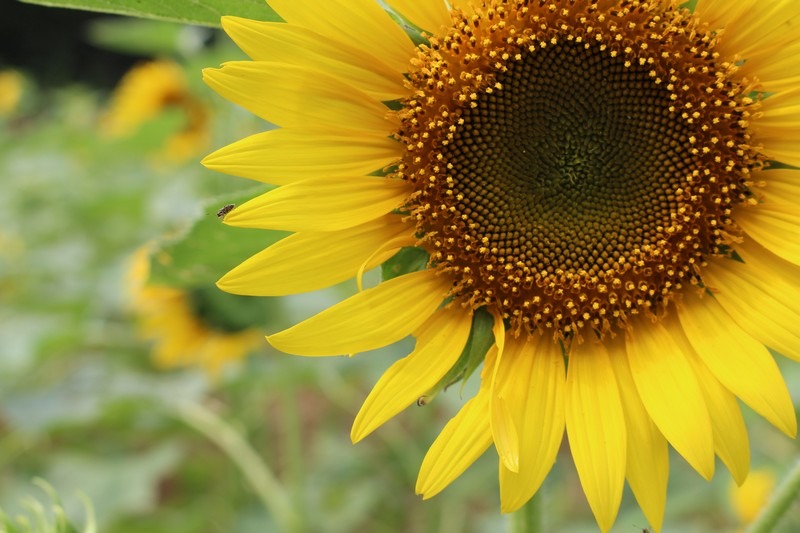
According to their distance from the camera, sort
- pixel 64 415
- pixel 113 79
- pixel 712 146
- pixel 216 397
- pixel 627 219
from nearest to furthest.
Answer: pixel 712 146
pixel 627 219
pixel 64 415
pixel 216 397
pixel 113 79

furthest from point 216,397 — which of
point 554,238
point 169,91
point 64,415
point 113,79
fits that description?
point 113,79

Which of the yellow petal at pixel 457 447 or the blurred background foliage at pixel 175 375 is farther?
the blurred background foliage at pixel 175 375

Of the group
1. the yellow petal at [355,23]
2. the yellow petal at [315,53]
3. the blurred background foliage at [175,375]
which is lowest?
the blurred background foliage at [175,375]

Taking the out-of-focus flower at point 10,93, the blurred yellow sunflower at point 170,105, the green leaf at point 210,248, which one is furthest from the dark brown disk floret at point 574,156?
the out-of-focus flower at point 10,93

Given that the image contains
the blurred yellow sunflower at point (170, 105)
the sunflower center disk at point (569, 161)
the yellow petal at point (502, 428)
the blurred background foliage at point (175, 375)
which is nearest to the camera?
the yellow petal at point (502, 428)

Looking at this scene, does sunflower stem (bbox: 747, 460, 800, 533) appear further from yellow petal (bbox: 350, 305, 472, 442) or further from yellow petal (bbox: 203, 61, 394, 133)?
yellow petal (bbox: 203, 61, 394, 133)

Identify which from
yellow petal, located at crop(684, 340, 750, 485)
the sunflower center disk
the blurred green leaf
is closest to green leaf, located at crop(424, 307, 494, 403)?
the sunflower center disk

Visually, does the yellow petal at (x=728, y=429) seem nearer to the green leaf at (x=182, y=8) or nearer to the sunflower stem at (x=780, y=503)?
the sunflower stem at (x=780, y=503)

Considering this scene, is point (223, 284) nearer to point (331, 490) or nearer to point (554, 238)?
A: point (554, 238)
